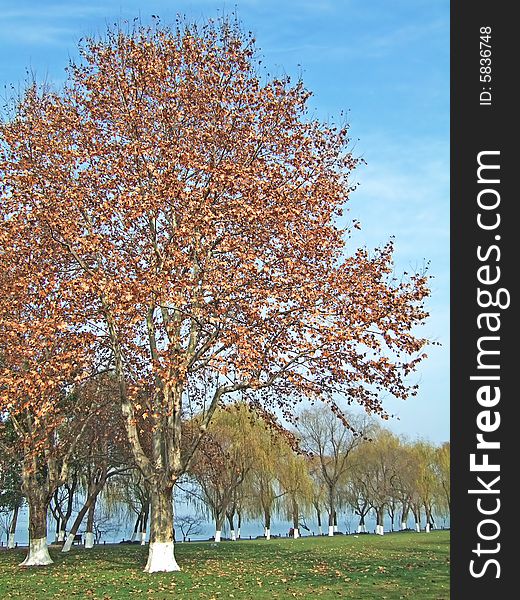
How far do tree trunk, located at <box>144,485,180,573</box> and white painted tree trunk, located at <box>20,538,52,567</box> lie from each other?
805 cm

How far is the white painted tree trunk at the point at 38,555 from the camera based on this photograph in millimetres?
26930

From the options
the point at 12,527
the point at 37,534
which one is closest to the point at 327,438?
the point at 12,527

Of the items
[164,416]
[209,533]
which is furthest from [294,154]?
[209,533]

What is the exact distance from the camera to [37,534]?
27.2m

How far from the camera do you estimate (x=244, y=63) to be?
2161 cm

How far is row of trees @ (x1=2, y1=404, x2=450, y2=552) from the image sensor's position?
41.0 metres

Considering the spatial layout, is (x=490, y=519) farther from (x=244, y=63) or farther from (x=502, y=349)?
(x=244, y=63)

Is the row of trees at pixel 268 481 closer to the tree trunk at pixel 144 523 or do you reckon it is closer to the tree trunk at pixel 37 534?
the tree trunk at pixel 144 523

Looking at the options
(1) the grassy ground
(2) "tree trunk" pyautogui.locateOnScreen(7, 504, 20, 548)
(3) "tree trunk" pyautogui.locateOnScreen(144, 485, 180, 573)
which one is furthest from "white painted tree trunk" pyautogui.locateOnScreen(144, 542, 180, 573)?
(2) "tree trunk" pyautogui.locateOnScreen(7, 504, 20, 548)

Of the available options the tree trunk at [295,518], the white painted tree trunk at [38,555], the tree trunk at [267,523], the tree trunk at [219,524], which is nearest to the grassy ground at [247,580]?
the white painted tree trunk at [38,555]

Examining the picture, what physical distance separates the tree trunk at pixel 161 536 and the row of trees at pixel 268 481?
9919mm

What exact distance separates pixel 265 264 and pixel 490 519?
40.2 feet

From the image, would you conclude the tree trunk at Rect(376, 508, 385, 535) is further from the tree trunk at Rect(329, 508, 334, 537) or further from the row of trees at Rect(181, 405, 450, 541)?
the tree trunk at Rect(329, 508, 334, 537)

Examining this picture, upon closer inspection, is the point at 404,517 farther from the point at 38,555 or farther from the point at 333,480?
the point at 38,555
